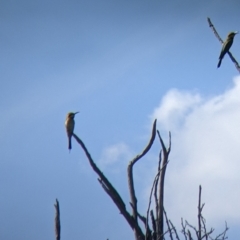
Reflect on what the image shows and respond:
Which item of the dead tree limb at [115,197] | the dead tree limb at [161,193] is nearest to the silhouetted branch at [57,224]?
the dead tree limb at [115,197]

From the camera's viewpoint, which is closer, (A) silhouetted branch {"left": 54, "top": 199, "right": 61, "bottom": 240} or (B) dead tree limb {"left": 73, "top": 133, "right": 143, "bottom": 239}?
(B) dead tree limb {"left": 73, "top": 133, "right": 143, "bottom": 239}

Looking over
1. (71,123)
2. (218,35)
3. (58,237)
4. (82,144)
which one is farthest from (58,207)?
(71,123)

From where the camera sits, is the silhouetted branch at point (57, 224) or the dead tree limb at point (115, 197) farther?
the silhouetted branch at point (57, 224)

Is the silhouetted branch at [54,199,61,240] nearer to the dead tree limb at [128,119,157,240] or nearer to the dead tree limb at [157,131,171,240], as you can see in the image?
the dead tree limb at [128,119,157,240]

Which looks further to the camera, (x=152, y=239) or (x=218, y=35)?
(x=218, y=35)

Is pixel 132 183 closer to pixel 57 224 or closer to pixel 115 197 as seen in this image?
pixel 115 197

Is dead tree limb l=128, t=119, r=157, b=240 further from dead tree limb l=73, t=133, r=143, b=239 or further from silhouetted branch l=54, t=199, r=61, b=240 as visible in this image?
silhouetted branch l=54, t=199, r=61, b=240

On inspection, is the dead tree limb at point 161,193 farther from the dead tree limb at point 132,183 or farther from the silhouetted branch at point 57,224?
the silhouetted branch at point 57,224

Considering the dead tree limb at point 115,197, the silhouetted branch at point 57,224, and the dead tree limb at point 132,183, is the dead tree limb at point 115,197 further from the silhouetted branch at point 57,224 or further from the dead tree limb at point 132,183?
the silhouetted branch at point 57,224

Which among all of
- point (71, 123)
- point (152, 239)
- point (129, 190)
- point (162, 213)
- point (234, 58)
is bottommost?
point (152, 239)

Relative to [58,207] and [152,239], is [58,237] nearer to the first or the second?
[58,207]

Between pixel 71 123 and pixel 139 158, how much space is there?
23.1 ft

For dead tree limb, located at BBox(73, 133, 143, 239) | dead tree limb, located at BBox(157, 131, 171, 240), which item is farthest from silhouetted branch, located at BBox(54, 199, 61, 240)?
dead tree limb, located at BBox(157, 131, 171, 240)

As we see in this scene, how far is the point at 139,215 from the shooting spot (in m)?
2.84
